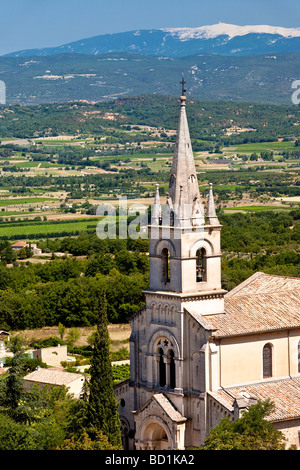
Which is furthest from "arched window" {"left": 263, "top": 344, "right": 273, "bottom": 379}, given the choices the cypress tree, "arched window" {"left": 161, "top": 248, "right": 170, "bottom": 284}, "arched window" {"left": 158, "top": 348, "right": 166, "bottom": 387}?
the cypress tree

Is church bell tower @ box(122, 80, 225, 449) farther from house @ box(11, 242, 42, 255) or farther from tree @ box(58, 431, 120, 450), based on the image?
house @ box(11, 242, 42, 255)

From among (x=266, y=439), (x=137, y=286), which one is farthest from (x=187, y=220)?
(x=137, y=286)

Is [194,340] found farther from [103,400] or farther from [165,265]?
[103,400]

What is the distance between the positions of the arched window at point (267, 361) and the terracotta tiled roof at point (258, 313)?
90cm

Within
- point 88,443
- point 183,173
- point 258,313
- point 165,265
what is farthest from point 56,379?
point 183,173

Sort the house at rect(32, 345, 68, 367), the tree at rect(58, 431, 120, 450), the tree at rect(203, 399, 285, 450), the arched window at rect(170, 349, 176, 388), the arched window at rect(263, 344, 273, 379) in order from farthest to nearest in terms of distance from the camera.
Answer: the house at rect(32, 345, 68, 367)
the arched window at rect(263, 344, 273, 379)
the arched window at rect(170, 349, 176, 388)
the tree at rect(58, 431, 120, 450)
the tree at rect(203, 399, 285, 450)

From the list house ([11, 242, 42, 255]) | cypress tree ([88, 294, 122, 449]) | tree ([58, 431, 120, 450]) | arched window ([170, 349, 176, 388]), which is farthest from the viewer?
house ([11, 242, 42, 255])

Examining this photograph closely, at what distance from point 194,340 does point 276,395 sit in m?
3.54

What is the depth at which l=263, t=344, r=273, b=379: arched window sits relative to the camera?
3797 centimetres

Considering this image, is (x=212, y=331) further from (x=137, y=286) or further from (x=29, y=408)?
(x=137, y=286)

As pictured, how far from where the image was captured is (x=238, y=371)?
37.0 m

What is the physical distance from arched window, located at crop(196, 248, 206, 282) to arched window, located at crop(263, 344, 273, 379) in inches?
137

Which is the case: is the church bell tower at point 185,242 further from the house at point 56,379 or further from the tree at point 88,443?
the house at point 56,379

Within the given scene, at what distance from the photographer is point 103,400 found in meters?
36.8
